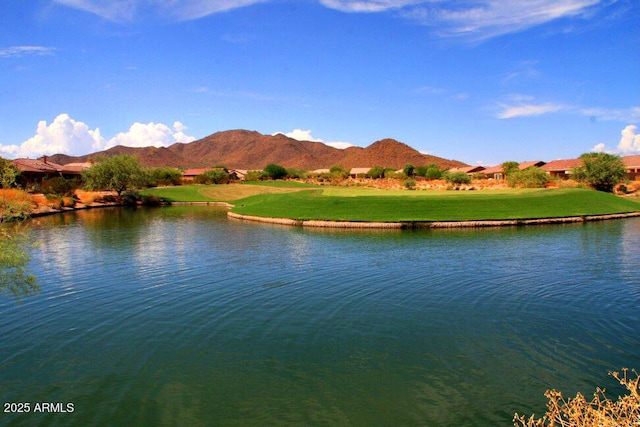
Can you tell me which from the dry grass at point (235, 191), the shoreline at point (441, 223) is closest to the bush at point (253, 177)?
the dry grass at point (235, 191)

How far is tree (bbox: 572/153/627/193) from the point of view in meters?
70.1

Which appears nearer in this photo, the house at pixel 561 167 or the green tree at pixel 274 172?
the house at pixel 561 167

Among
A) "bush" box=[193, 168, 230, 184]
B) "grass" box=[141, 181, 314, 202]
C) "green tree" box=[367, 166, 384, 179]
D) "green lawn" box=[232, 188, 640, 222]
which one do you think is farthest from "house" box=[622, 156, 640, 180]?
"bush" box=[193, 168, 230, 184]

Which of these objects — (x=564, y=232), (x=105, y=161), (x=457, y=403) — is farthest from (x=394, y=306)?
(x=105, y=161)

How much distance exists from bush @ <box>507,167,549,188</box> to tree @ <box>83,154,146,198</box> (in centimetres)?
6327

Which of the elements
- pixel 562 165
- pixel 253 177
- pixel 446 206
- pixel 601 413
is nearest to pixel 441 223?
pixel 446 206

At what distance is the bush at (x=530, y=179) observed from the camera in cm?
6900

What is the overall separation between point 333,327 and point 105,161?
7309cm

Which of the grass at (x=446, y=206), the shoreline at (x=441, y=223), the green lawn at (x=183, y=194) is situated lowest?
the shoreline at (x=441, y=223)

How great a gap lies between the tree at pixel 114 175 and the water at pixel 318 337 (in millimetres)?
53639

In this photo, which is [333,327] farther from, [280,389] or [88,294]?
[88,294]

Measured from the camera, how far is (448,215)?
39531 mm

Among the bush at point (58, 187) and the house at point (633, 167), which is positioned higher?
the house at point (633, 167)

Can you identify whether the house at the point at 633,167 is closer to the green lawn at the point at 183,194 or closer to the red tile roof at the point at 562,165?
the red tile roof at the point at 562,165
